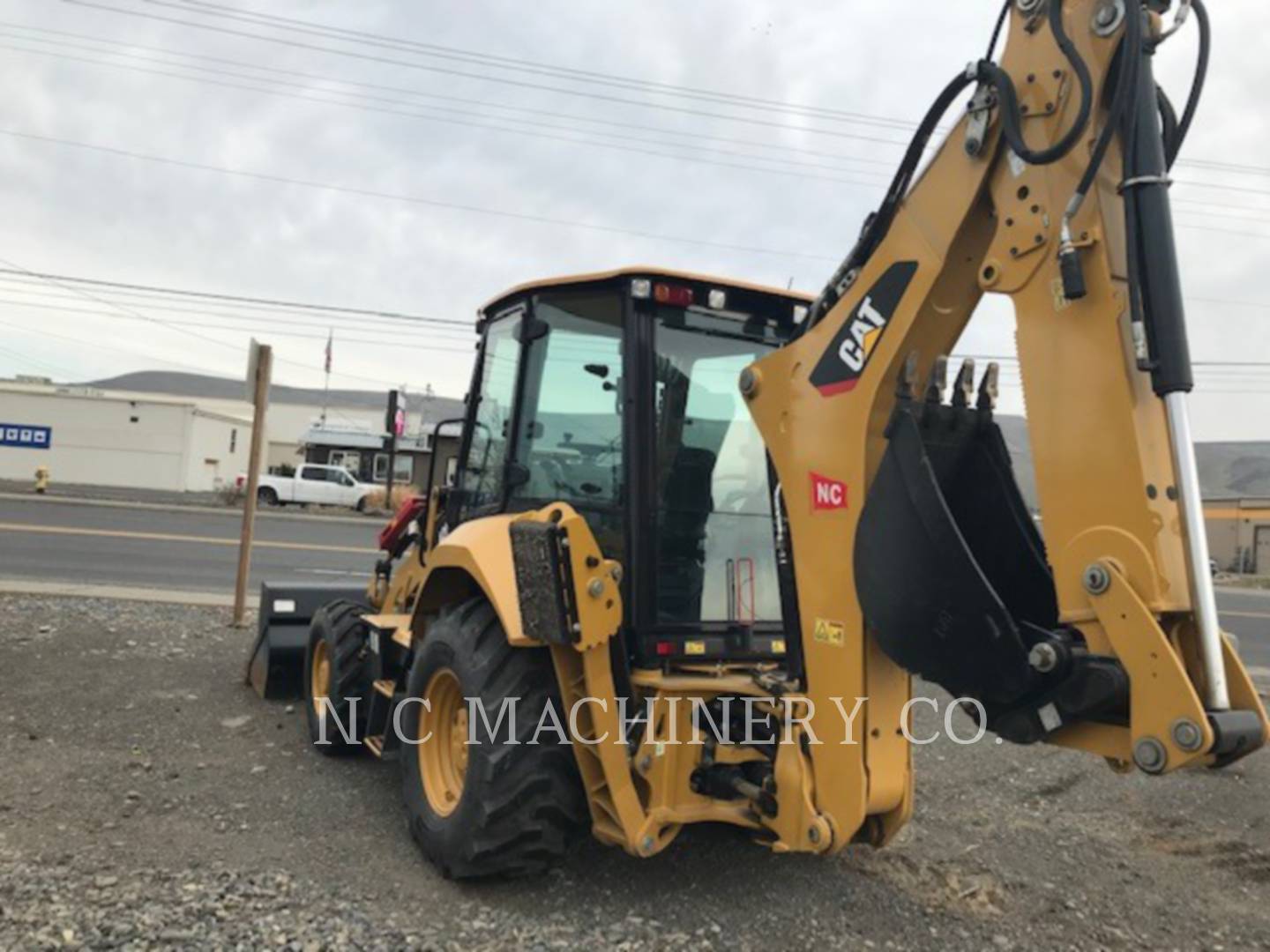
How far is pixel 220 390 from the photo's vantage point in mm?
77250

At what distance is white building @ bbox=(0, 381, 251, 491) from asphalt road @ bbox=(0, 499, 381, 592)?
57.3ft

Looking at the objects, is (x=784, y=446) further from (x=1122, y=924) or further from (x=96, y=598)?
(x=96, y=598)

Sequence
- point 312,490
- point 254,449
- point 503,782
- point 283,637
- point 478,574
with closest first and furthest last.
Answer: point 503,782 → point 478,574 → point 283,637 → point 254,449 → point 312,490

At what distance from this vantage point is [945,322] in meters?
3.09

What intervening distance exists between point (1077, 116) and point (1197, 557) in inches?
47.6

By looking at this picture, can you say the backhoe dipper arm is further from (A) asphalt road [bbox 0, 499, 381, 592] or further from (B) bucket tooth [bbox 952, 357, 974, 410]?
(A) asphalt road [bbox 0, 499, 381, 592]

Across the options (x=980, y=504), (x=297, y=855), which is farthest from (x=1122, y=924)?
(x=297, y=855)

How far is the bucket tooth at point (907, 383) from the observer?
3.14 metres

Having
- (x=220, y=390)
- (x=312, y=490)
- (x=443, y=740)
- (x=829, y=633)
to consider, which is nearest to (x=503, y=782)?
(x=443, y=740)

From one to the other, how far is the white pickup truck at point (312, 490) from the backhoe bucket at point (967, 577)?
3104cm

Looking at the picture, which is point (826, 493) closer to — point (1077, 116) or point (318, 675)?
point (1077, 116)

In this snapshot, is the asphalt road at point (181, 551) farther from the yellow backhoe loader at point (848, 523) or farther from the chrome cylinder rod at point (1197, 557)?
the chrome cylinder rod at point (1197, 557)

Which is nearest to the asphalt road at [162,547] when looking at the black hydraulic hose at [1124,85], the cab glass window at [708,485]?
the cab glass window at [708,485]

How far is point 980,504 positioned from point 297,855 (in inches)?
120
